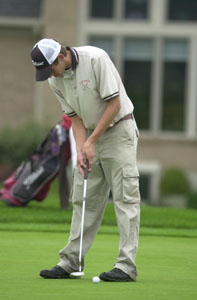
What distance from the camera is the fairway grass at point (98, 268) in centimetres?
545

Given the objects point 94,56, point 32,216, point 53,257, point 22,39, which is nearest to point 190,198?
point 22,39

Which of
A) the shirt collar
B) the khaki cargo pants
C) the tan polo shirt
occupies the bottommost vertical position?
the khaki cargo pants

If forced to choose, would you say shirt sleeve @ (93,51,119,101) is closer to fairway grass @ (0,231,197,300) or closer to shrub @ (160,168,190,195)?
fairway grass @ (0,231,197,300)

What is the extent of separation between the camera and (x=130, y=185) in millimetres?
6207

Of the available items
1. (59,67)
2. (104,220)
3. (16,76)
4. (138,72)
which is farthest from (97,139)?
(16,76)

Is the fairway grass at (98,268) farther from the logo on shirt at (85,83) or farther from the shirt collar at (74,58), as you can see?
the shirt collar at (74,58)

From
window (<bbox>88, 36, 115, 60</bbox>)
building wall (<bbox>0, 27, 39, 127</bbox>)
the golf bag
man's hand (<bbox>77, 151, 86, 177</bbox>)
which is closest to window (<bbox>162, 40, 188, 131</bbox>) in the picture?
window (<bbox>88, 36, 115, 60</bbox>)

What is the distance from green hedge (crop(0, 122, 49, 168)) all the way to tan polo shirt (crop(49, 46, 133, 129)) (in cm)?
1203

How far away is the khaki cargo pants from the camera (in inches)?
244

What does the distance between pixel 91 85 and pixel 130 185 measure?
2.46 feet

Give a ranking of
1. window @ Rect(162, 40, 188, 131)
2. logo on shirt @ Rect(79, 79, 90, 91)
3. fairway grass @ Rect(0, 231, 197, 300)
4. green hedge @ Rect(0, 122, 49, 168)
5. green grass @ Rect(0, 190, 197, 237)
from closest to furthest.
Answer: fairway grass @ Rect(0, 231, 197, 300), logo on shirt @ Rect(79, 79, 90, 91), green grass @ Rect(0, 190, 197, 237), green hedge @ Rect(0, 122, 49, 168), window @ Rect(162, 40, 188, 131)

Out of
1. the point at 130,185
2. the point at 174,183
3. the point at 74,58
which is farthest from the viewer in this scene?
the point at 174,183

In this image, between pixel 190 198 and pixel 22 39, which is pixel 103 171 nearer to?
pixel 190 198

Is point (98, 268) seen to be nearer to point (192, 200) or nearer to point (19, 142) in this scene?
point (192, 200)
